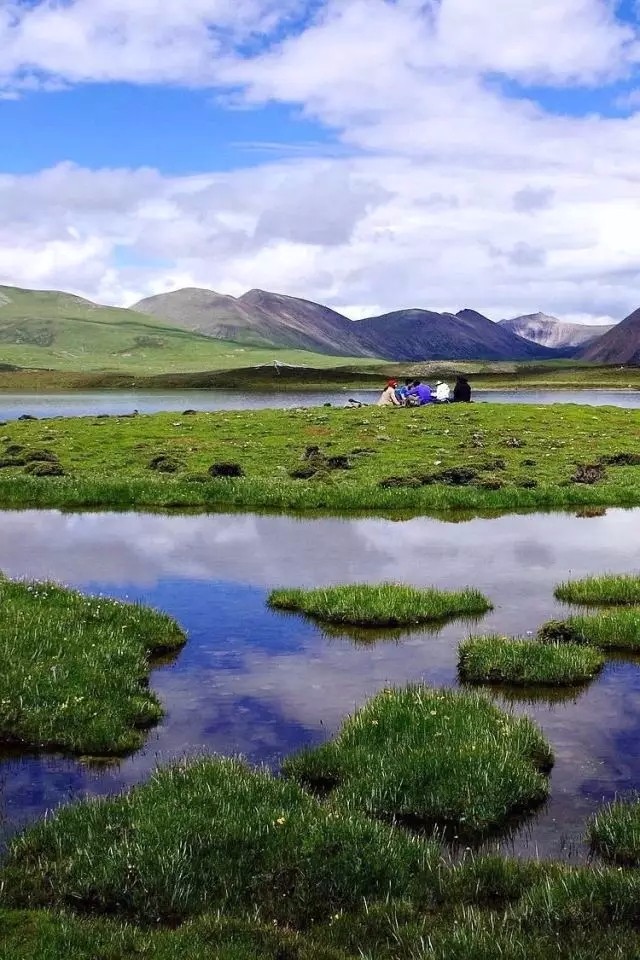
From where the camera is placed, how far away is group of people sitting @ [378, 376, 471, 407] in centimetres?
7457

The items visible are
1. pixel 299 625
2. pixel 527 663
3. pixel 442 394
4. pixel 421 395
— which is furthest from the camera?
pixel 442 394

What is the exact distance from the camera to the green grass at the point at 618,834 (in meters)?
9.92

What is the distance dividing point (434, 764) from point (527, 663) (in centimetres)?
512

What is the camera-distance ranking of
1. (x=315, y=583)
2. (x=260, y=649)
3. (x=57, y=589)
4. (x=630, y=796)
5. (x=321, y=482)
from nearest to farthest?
1. (x=630, y=796)
2. (x=260, y=649)
3. (x=57, y=589)
4. (x=315, y=583)
5. (x=321, y=482)

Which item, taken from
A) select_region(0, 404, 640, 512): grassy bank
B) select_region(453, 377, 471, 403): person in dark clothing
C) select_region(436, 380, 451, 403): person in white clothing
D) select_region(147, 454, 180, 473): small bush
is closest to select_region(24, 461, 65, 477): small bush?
select_region(0, 404, 640, 512): grassy bank

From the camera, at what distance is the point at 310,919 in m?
8.73

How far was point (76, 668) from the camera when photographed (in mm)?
15242

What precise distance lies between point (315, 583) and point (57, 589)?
6.77 metres

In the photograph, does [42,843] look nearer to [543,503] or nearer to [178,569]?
[178,569]

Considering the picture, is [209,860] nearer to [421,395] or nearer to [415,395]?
[415,395]

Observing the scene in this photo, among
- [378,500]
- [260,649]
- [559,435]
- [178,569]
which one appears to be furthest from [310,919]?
[559,435]

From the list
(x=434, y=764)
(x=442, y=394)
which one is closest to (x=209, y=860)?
(x=434, y=764)

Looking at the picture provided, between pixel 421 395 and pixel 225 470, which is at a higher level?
pixel 421 395

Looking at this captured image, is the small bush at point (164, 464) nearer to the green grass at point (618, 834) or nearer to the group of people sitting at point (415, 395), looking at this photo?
the group of people sitting at point (415, 395)
